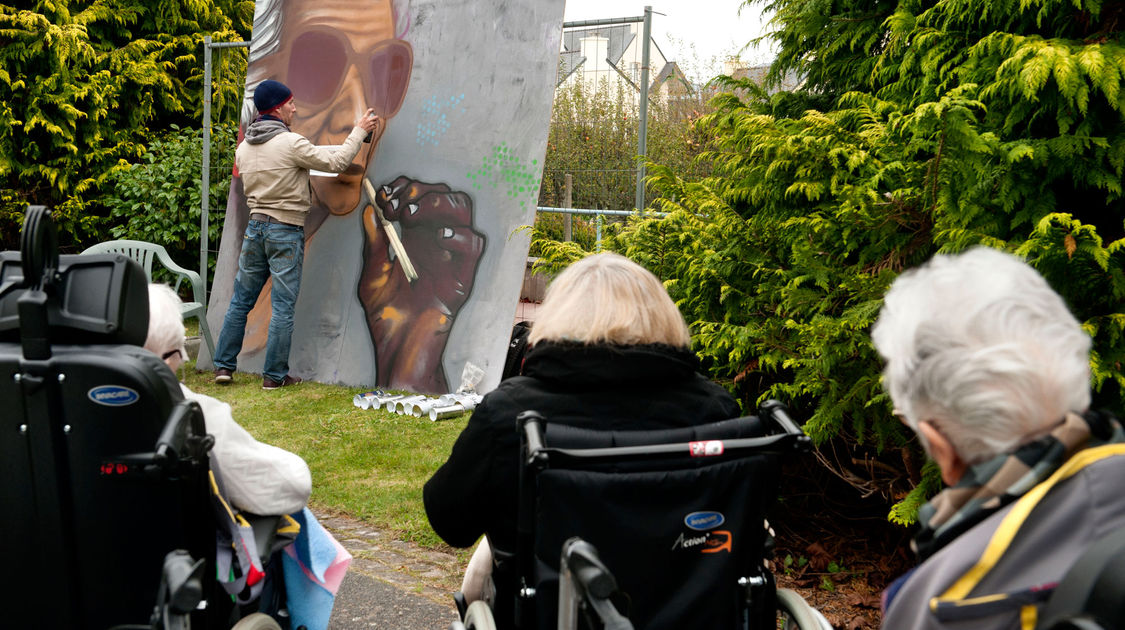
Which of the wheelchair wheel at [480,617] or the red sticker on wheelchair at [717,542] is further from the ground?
the red sticker on wheelchair at [717,542]

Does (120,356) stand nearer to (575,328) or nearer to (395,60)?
(575,328)

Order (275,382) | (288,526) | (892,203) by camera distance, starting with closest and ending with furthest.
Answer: (288,526) → (892,203) → (275,382)

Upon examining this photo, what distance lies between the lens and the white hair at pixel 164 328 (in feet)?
8.27

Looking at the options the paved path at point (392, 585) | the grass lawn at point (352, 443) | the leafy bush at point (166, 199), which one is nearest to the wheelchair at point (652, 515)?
the paved path at point (392, 585)

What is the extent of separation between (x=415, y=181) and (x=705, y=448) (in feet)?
16.9

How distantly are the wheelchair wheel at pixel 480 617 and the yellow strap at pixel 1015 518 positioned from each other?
1.29 meters

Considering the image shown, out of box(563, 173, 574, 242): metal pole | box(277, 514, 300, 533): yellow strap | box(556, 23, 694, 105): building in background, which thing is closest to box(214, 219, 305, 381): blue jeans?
box(563, 173, 574, 242): metal pole

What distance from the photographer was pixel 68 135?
10.5 meters

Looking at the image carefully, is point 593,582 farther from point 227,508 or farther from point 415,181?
point 415,181

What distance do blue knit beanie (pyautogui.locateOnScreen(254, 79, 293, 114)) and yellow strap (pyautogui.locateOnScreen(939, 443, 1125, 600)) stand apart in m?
6.54

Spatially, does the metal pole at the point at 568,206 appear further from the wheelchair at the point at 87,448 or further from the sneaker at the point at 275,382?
the wheelchair at the point at 87,448

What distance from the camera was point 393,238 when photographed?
691cm

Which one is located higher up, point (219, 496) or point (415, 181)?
point (415, 181)

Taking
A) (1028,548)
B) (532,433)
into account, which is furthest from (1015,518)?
(532,433)
